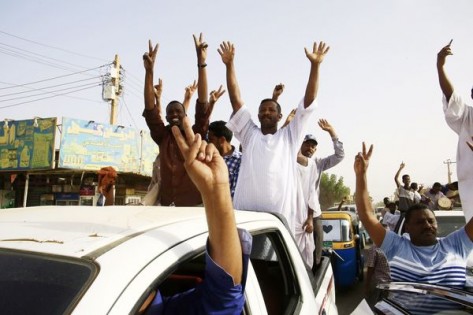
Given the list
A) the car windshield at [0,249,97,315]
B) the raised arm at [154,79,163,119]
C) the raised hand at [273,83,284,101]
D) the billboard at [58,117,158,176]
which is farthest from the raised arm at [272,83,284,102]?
the billboard at [58,117,158,176]

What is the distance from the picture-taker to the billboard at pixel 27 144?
60.2 ft

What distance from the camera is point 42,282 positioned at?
3.57 feet

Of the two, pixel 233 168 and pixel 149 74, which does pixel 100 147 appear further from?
pixel 233 168

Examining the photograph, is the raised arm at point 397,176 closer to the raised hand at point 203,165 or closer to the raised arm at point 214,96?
the raised arm at point 214,96

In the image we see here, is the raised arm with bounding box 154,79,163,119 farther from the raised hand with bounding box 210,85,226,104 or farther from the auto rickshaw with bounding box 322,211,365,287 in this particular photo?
the auto rickshaw with bounding box 322,211,365,287

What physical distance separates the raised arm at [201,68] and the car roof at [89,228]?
2.24 meters

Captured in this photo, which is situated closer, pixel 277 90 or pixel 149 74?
pixel 149 74

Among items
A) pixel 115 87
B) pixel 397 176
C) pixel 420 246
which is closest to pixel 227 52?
pixel 420 246

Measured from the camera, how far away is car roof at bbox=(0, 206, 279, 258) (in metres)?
1.19

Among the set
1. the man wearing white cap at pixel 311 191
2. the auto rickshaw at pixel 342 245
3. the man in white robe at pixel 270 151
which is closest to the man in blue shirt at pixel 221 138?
the man in white robe at pixel 270 151

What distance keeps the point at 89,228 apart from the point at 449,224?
561 centimetres

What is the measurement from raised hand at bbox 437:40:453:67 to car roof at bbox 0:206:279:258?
246cm

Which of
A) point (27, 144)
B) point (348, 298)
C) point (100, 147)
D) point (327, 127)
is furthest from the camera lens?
point (100, 147)

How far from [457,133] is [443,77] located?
489 millimetres
